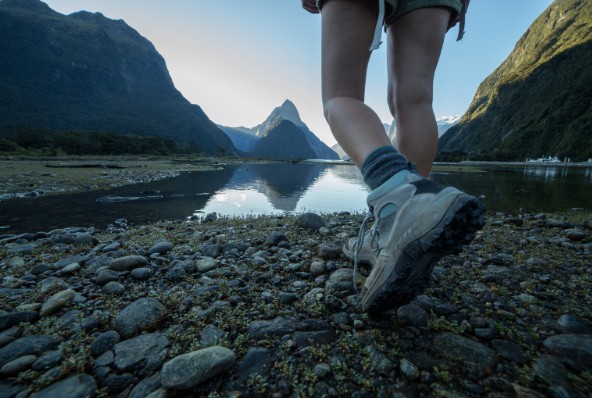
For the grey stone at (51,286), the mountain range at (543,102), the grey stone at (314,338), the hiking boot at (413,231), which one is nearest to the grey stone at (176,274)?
the grey stone at (51,286)

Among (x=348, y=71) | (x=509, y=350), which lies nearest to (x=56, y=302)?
(x=348, y=71)

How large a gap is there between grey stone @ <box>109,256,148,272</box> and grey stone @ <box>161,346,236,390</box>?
1462mm

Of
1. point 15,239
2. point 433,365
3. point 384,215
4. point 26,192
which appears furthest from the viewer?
point 26,192

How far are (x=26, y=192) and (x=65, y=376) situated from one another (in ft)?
41.5

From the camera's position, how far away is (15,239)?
13.7 feet

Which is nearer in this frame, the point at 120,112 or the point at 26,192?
the point at 26,192

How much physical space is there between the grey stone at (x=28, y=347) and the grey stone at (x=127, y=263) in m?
0.95

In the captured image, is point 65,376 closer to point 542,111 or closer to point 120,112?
point 542,111

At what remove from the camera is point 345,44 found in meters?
1.59

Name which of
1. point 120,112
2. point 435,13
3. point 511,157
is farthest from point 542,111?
point 120,112

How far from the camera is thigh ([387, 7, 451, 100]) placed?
1732 mm

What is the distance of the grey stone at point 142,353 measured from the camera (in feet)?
3.93

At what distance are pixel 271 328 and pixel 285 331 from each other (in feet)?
0.26

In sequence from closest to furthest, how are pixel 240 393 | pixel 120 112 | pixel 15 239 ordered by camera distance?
pixel 240 393
pixel 15 239
pixel 120 112
